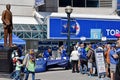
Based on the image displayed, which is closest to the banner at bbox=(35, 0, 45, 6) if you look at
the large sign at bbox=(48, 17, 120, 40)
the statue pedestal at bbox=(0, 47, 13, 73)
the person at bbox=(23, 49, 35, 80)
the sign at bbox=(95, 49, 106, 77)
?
the large sign at bbox=(48, 17, 120, 40)

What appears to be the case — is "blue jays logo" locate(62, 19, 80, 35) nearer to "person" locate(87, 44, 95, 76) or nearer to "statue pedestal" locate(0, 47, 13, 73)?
"person" locate(87, 44, 95, 76)

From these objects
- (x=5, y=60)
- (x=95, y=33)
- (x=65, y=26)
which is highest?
(x=65, y=26)

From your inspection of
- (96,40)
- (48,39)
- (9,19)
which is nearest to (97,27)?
(96,40)

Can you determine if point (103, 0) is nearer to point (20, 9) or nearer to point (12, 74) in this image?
point (20, 9)

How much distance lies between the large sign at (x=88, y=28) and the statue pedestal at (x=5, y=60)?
74.3 feet

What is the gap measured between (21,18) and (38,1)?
8.98ft

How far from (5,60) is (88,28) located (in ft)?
87.9

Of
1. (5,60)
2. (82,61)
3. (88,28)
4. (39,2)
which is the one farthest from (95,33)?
(5,60)

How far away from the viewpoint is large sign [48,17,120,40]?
46.2 metres

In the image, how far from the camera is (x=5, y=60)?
2227 cm

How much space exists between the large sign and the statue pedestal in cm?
2264

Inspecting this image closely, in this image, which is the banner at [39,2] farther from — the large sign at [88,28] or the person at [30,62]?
the person at [30,62]

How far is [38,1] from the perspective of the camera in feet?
148

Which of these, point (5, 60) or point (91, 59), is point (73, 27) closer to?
point (91, 59)
